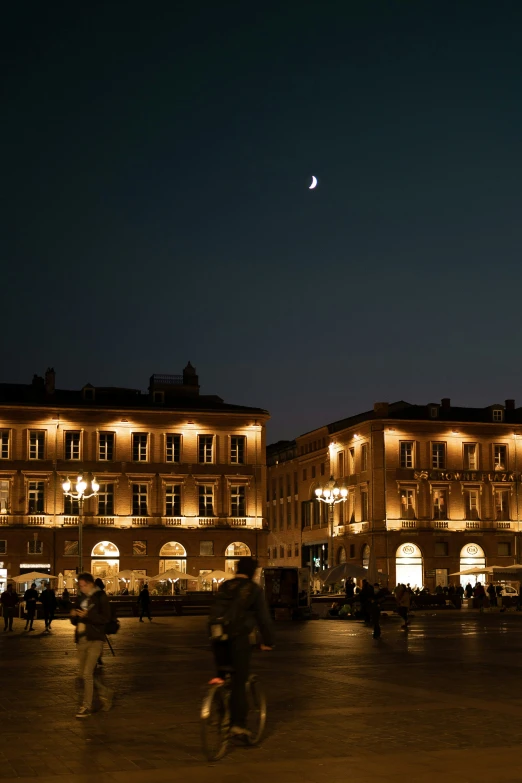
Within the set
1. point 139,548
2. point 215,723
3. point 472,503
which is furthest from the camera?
point 472,503

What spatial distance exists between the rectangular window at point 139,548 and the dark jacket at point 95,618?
197 ft

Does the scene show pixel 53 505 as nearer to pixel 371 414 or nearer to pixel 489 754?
pixel 371 414

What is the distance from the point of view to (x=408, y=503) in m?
83.0

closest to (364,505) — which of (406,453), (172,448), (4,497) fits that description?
(406,453)

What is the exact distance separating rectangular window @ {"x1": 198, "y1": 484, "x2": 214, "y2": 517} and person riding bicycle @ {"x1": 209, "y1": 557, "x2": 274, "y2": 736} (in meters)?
65.1

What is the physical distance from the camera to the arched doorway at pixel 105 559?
2869 inches

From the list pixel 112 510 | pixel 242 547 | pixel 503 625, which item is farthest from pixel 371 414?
pixel 503 625

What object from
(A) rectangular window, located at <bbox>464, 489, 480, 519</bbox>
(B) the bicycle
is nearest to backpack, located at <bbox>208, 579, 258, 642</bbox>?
(B) the bicycle

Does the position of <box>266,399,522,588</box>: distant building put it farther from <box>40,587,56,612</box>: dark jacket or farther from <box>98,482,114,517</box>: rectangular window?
<box>40,587,56,612</box>: dark jacket

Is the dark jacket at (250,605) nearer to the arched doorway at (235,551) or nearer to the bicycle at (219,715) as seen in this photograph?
the bicycle at (219,715)

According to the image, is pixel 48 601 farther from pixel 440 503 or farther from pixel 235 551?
pixel 440 503

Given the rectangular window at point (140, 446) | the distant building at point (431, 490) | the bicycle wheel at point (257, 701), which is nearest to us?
the bicycle wheel at point (257, 701)

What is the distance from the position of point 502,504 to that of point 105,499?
29.6 metres

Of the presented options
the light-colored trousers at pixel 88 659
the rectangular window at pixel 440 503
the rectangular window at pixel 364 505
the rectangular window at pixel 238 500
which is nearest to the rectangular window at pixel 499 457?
the rectangular window at pixel 440 503
